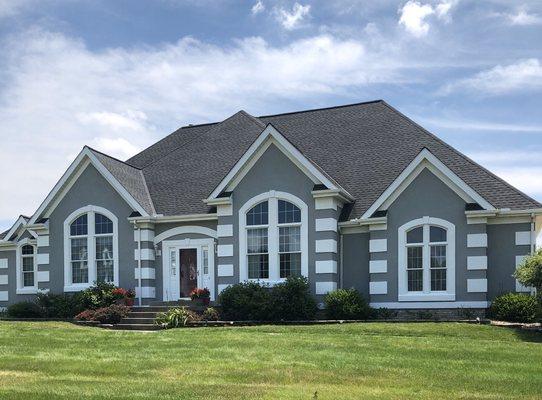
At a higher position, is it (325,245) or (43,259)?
(325,245)

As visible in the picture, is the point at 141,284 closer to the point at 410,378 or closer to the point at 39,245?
the point at 39,245

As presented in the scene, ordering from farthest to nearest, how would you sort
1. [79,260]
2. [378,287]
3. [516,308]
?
[79,260] → [378,287] → [516,308]

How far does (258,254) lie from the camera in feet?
85.1

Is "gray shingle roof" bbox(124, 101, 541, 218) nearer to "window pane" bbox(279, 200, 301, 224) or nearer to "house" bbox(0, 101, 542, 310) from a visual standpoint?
"house" bbox(0, 101, 542, 310)

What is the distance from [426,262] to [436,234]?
3.41 ft

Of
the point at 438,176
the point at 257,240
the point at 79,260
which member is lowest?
the point at 79,260

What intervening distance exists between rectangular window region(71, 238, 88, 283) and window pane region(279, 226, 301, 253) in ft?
28.8

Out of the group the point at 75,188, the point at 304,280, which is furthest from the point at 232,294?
the point at 75,188

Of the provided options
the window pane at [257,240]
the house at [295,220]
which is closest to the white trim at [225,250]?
A: the house at [295,220]

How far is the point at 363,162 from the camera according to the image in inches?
1090

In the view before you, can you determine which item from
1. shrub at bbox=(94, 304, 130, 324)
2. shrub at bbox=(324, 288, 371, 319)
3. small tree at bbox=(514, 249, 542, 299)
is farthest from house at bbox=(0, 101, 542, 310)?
small tree at bbox=(514, 249, 542, 299)

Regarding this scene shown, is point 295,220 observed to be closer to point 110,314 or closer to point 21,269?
point 110,314

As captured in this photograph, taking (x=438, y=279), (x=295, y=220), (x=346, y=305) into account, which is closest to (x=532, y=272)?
(x=438, y=279)

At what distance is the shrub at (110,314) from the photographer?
80.8 feet
